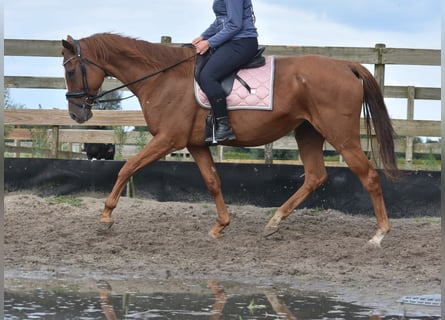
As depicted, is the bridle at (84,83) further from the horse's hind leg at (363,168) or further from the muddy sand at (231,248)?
the horse's hind leg at (363,168)

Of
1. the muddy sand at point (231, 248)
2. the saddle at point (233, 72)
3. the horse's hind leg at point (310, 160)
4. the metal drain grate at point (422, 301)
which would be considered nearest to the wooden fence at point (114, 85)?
the muddy sand at point (231, 248)

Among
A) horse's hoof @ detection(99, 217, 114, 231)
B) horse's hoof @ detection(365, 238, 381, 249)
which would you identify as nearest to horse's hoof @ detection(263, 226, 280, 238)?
horse's hoof @ detection(365, 238, 381, 249)

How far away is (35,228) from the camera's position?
30.8 feet

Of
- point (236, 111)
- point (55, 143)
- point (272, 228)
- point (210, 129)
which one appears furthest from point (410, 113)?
point (210, 129)

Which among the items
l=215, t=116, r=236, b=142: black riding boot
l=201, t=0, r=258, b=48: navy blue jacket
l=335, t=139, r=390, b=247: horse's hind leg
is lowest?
l=335, t=139, r=390, b=247: horse's hind leg

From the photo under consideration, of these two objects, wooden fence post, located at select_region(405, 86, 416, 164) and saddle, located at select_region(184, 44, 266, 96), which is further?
wooden fence post, located at select_region(405, 86, 416, 164)

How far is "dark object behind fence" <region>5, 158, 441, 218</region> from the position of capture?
11.4 metres

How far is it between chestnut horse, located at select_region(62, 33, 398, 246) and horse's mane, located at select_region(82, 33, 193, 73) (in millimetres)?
11

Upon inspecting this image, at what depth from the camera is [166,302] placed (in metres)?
6.29

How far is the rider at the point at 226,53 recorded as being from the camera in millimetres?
9016

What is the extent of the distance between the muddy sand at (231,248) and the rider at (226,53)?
1.29 m

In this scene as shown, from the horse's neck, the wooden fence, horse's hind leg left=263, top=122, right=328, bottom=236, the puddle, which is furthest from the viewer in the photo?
the wooden fence

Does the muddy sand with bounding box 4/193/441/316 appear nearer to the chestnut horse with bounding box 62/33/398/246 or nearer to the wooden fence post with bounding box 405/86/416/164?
the chestnut horse with bounding box 62/33/398/246

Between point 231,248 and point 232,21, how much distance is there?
7.69ft
